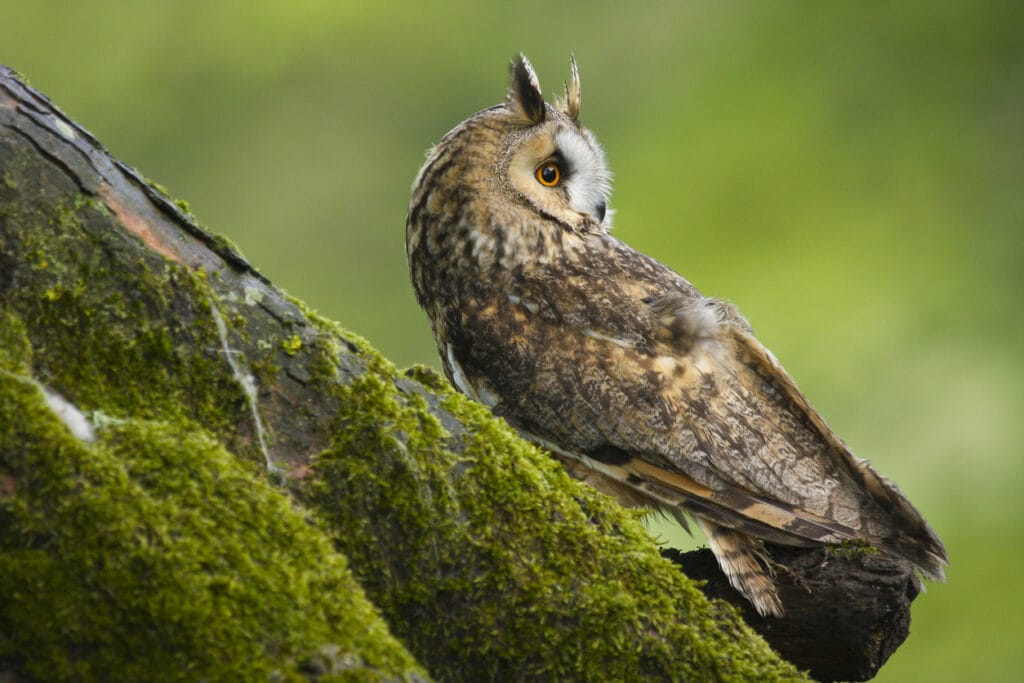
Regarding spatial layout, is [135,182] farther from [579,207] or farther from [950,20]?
[950,20]

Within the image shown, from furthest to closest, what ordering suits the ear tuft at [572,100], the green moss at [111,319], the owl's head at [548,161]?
the ear tuft at [572,100]
the owl's head at [548,161]
the green moss at [111,319]

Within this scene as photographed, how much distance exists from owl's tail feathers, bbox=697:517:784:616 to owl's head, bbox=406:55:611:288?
36.7 inches

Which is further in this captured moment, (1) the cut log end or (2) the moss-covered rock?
(1) the cut log end

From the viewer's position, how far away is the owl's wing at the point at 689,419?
2.47 m

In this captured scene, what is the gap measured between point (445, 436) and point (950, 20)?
404 inches

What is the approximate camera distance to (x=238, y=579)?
4.83 feet

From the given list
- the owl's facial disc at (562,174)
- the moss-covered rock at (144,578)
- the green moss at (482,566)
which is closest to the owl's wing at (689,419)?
the owl's facial disc at (562,174)

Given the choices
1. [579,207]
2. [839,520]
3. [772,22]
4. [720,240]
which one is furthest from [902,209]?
[839,520]

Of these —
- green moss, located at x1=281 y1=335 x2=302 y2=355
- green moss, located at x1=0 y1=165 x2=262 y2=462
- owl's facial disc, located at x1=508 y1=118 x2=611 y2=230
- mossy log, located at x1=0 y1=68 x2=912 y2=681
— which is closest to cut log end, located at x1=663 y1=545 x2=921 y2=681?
mossy log, located at x1=0 y1=68 x2=912 y2=681

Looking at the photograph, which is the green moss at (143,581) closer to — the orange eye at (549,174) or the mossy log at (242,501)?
the mossy log at (242,501)

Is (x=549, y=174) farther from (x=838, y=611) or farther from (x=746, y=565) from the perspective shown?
(x=838, y=611)

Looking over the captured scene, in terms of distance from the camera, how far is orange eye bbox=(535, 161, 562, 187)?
3.19 meters

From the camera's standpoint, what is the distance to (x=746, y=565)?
228 cm

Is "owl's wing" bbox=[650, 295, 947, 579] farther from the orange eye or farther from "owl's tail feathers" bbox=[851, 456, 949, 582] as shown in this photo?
the orange eye
